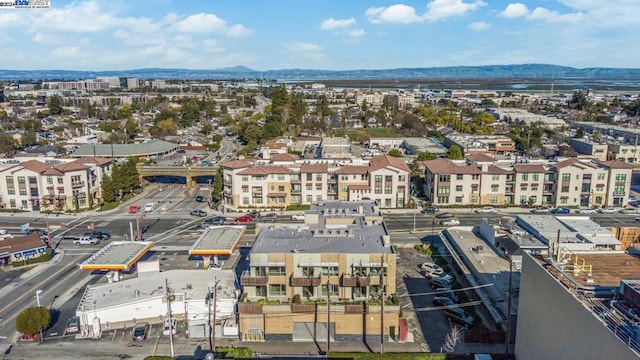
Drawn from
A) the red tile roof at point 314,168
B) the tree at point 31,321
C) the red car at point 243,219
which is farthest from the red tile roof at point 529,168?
the tree at point 31,321

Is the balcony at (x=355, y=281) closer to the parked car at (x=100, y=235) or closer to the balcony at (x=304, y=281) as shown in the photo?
the balcony at (x=304, y=281)

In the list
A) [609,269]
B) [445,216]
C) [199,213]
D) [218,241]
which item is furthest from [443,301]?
[199,213]

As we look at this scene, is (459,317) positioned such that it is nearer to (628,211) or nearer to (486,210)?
(486,210)

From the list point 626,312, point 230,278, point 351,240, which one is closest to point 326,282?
point 351,240

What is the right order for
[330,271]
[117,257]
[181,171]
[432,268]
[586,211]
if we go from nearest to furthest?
[330,271] < [117,257] < [432,268] < [586,211] < [181,171]

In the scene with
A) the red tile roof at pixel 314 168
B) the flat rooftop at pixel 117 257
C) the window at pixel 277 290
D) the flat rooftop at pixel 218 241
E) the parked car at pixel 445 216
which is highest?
the red tile roof at pixel 314 168
